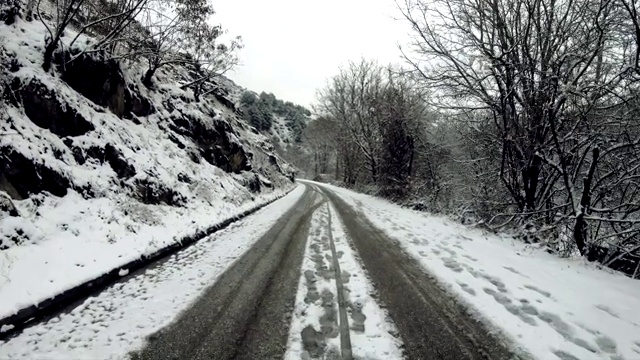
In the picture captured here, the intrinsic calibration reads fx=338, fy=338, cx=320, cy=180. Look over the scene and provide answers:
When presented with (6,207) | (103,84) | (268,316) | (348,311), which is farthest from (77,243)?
(103,84)

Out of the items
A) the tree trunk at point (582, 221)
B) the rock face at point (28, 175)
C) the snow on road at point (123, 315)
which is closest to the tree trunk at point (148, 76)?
the rock face at point (28, 175)

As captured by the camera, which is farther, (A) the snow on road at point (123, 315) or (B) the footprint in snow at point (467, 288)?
(B) the footprint in snow at point (467, 288)

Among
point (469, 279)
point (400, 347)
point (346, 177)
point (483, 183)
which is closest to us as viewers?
point (400, 347)

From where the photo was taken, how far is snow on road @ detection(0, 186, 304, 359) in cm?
337

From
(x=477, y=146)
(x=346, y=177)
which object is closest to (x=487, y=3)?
(x=477, y=146)

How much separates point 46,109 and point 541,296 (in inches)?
405

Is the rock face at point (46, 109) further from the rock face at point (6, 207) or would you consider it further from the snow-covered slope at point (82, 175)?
the rock face at point (6, 207)

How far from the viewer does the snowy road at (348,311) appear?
342 cm

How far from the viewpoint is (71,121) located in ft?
27.0

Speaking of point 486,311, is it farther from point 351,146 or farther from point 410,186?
point 351,146

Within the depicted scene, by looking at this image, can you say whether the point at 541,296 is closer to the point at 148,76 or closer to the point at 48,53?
the point at 48,53

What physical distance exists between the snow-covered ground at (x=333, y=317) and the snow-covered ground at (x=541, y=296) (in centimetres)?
Result: 132

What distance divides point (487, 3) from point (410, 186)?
468 inches

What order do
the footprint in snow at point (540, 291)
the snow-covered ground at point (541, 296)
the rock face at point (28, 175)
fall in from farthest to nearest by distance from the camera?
the rock face at point (28, 175)
the footprint in snow at point (540, 291)
the snow-covered ground at point (541, 296)
